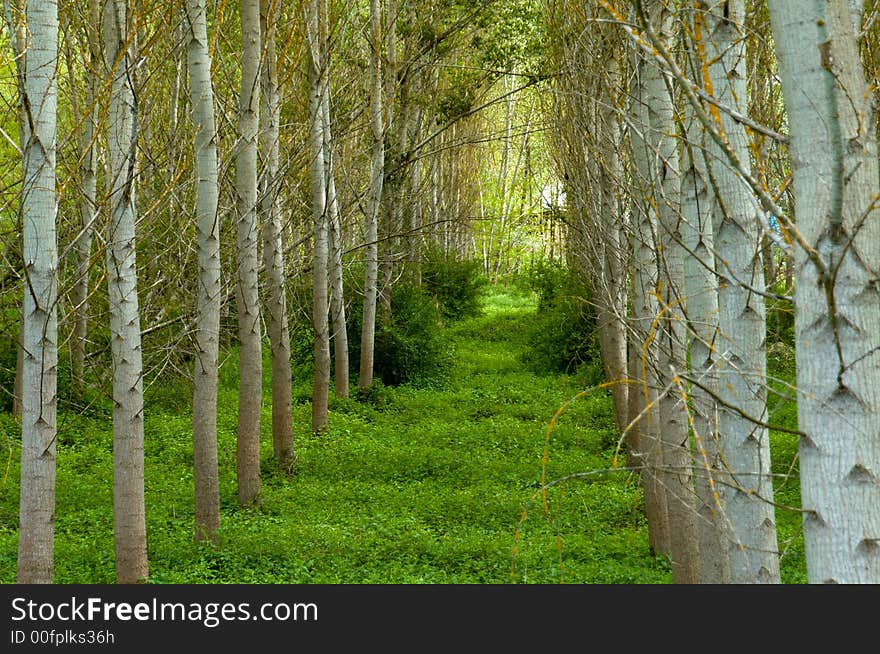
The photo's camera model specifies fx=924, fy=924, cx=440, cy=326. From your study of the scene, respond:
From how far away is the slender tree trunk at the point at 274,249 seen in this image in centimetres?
1048

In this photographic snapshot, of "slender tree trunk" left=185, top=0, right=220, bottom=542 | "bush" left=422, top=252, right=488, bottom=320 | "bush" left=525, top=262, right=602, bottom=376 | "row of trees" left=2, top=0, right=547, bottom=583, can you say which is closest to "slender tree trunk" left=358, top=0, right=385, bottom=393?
"row of trees" left=2, top=0, right=547, bottom=583

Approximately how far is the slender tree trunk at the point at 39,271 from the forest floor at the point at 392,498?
183cm

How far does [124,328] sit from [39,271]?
168 centimetres

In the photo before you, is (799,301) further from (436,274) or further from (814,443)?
(436,274)

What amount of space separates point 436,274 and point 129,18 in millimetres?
19287

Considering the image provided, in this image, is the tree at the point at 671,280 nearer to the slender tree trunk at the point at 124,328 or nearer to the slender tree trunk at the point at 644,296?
the slender tree trunk at the point at 644,296

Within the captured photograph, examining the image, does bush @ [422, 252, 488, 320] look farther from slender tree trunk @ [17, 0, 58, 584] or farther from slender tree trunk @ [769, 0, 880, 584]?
slender tree trunk @ [769, 0, 880, 584]

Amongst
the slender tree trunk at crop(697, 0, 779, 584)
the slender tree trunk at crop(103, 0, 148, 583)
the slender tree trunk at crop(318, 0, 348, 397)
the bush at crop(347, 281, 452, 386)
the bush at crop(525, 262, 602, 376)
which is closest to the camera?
the slender tree trunk at crop(697, 0, 779, 584)

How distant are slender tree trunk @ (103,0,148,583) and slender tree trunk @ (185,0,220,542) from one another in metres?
1.34

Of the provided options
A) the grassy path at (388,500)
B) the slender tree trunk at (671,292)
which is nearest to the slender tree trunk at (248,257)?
the grassy path at (388,500)

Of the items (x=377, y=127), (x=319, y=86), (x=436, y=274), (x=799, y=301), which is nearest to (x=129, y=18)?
(x=799, y=301)

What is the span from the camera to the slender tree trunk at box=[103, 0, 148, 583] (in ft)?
21.1

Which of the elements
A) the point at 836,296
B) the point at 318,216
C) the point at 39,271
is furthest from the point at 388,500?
the point at 836,296

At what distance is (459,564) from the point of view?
816 centimetres
